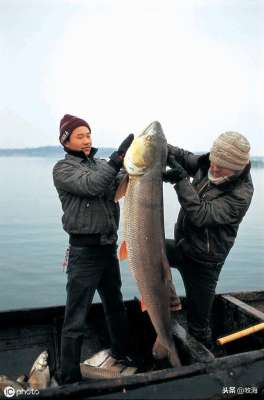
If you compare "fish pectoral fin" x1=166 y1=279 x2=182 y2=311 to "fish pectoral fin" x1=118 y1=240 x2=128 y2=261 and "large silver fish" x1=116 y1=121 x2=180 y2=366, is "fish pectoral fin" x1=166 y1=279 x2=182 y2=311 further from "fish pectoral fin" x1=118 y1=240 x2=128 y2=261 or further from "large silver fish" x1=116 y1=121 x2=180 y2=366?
"fish pectoral fin" x1=118 y1=240 x2=128 y2=261

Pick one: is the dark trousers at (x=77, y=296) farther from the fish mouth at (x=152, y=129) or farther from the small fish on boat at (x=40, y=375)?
the fish mouth at (x=152, y=129)

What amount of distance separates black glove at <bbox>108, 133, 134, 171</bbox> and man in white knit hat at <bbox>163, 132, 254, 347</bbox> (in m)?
0.43

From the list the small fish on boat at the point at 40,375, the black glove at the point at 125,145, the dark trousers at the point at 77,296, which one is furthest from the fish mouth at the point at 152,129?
the small fish on boat at the point at 40,375

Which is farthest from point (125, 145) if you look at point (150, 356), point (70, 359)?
point (150, 356)

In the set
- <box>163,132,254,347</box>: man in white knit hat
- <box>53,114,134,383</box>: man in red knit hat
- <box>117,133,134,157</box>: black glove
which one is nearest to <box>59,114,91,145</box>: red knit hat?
<box>53,114,134,383</box>: man in red knit hat

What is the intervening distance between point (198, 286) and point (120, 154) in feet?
5.38

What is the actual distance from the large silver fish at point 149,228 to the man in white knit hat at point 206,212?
223 millimetres

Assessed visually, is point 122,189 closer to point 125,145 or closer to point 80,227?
point 125,145

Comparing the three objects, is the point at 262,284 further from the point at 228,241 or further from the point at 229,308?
the point at 228,241

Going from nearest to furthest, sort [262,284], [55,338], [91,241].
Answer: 1. [91,241]
2. [55,338]
3. [262,284]

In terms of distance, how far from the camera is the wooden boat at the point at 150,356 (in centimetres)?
377

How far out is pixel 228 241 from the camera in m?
4.90

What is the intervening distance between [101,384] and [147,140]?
2.07 metres

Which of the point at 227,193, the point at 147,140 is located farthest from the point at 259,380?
the point at 147,140
